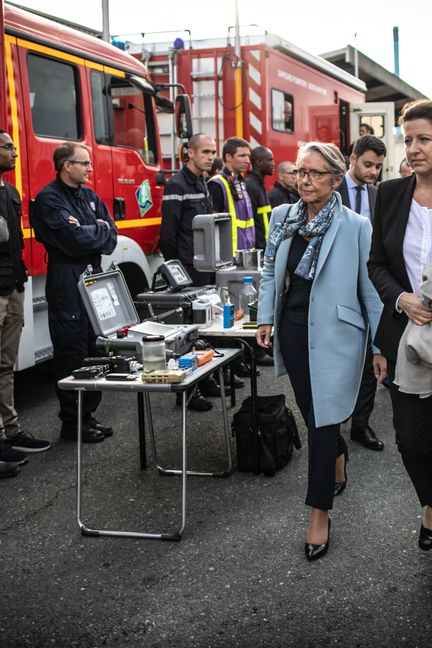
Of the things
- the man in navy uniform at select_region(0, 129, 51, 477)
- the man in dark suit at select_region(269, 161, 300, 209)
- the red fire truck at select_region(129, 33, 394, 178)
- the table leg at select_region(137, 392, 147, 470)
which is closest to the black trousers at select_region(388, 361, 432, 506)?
the table leg at select_region(137, 392, 147, 470)

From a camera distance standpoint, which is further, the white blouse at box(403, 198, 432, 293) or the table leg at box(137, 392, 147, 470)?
the table leg at box(137, 392, 147, 470)

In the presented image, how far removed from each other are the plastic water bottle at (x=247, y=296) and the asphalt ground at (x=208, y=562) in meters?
0.91

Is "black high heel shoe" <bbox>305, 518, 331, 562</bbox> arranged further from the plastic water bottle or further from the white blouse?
the plastic water bottle

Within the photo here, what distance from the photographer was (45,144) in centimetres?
636

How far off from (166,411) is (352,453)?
1668 millimetres

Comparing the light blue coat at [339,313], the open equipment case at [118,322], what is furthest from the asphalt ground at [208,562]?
the open equipment case at [118,322]

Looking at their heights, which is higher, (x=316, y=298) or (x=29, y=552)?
(x=316, y=298)

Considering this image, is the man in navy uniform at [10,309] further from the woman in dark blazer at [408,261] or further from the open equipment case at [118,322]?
the woman in dark blazer at [408,261]

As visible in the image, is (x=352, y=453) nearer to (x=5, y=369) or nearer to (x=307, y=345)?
(x=307, y=345)

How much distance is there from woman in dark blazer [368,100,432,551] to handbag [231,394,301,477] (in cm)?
141

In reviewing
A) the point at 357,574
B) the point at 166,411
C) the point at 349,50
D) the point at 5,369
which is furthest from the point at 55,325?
the point at 349,50

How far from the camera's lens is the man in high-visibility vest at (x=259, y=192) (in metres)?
8.48

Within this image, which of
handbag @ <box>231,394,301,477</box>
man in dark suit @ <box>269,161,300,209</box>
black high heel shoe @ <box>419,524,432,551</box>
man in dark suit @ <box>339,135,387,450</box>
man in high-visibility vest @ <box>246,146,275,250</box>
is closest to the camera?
black high heel shoe @ <box>419,524,432,551</box>

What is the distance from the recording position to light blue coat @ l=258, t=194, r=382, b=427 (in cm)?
386
